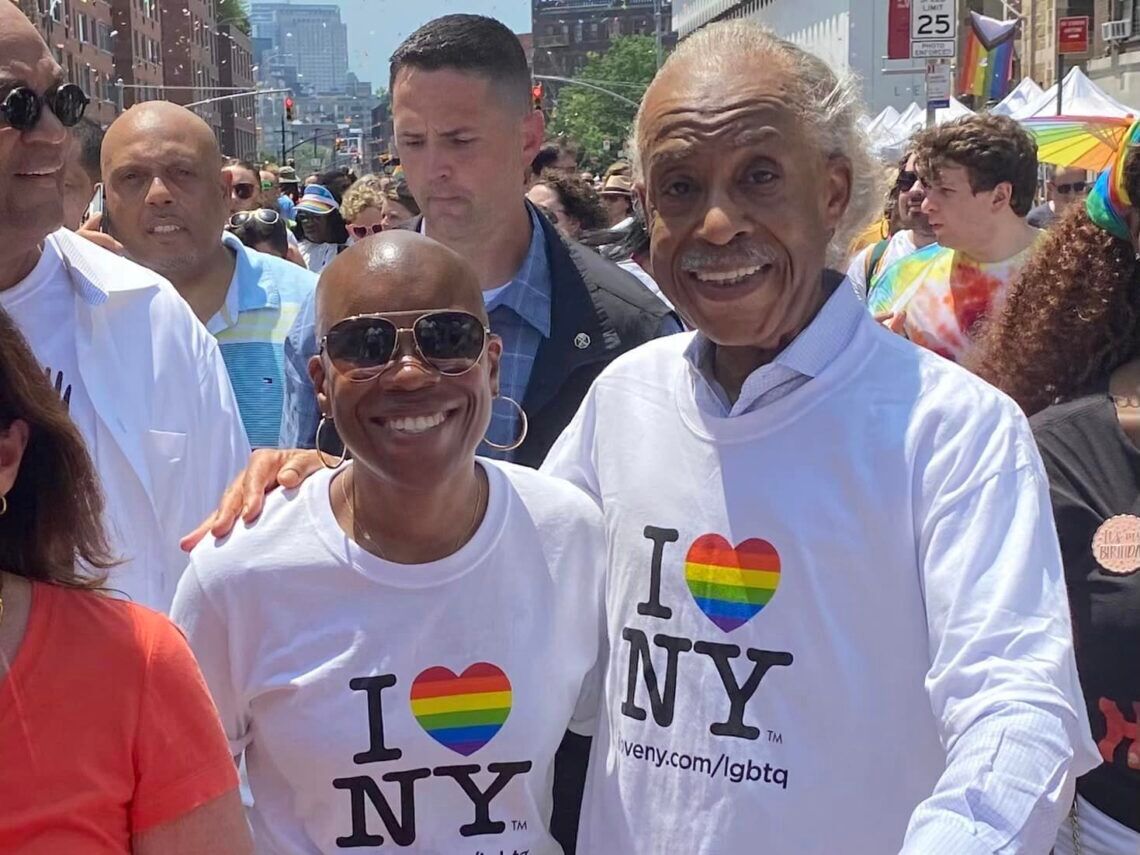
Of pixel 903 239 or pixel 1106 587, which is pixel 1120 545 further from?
pixel 903 239

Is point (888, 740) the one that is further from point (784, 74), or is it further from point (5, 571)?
point (5, 571)

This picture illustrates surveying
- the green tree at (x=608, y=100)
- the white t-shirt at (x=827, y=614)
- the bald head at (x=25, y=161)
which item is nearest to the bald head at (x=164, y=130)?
the bald head at (x=25, y=161)

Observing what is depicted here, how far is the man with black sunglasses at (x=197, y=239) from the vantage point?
4613mm

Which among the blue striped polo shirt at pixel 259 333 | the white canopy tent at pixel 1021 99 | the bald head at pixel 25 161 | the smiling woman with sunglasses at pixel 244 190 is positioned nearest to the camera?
the bald head at pixel 25 161

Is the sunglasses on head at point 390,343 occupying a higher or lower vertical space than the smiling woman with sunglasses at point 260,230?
higher

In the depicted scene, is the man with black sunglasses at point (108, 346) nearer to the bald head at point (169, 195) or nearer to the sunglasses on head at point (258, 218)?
the bald head at point (169, 195)

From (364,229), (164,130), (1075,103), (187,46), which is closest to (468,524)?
(164,130)

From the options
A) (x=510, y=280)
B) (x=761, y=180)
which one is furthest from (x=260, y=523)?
(x=510, y=280)

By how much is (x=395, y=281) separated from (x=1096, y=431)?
132cm

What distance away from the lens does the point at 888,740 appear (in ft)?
Result: 6.83

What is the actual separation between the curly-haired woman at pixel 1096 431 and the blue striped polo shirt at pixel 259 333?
2.31 metres

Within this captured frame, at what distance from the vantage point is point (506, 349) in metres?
3.50

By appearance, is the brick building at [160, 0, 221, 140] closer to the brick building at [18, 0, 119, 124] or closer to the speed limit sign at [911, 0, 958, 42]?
the brick building at [18, 0, 119, 124]

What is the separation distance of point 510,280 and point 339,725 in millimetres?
1639
